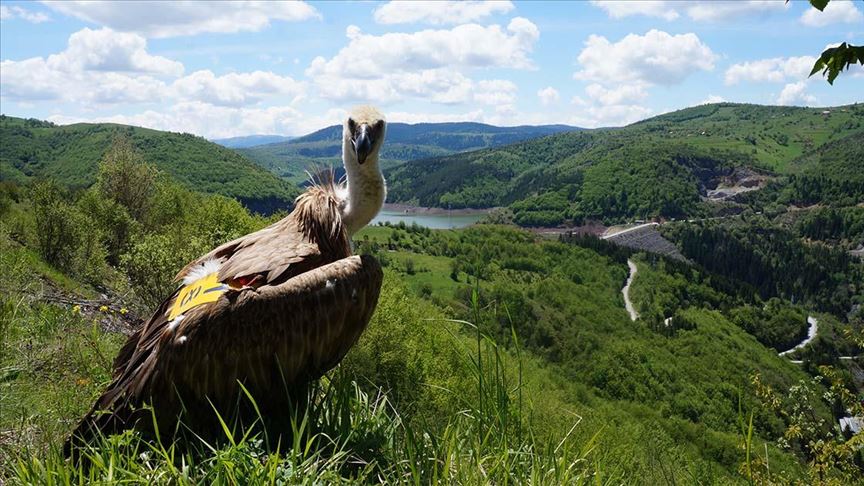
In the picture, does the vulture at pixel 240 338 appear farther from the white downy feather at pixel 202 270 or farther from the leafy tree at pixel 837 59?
the leafy tree at pixel 837 59

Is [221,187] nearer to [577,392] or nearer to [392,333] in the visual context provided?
[577,392]

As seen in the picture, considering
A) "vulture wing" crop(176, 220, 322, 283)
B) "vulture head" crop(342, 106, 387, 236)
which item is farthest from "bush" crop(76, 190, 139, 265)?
"vulture head" crop(342, 106, 387, 236)

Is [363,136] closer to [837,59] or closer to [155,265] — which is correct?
[837,59]

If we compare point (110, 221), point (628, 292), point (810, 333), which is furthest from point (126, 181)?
point (810, 333)

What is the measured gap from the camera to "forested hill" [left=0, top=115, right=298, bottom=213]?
473 ft

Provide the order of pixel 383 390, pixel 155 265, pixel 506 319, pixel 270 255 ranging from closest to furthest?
pixel 270 255
pixel 383 390
pixel 155 265
pixel 506 319

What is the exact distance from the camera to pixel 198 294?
3506 millimetres

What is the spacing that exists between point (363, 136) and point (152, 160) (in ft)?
566

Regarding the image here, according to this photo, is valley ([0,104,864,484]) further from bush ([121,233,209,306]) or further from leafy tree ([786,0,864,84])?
leafy tree ([786,0,864,84])

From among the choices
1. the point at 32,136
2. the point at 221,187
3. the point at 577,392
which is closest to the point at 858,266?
the point at 577,392

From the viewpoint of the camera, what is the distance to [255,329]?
3398 millimetres

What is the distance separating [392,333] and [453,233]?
12276 centimetres

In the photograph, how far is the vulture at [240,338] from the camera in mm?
3334

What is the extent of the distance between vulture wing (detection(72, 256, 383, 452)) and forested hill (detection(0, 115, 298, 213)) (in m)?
133
